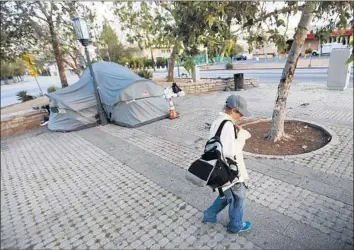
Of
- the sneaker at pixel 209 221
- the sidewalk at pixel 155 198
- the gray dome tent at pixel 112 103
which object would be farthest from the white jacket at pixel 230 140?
the gray dome tent at pixel 112 103

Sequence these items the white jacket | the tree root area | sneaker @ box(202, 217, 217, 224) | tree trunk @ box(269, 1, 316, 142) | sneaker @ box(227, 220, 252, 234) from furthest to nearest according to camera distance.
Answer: the tree root area, tree trunk @ box(269, 1, 316, 142), sneaker @ box(202, 217, 217, 224), sneaker @ box(227, 220, 252, 234), the white jacket

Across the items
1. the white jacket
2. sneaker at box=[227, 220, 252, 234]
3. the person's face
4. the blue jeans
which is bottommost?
sneaker at box=[227, 220, 252, 234]

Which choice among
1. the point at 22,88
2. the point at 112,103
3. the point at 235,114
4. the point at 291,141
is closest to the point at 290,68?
the point at 291,141

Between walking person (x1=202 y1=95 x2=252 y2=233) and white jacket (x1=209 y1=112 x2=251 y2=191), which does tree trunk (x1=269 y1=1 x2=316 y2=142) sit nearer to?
walking person (x1=202 y1=95 x2=252 y2=233)

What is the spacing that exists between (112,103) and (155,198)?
5.12 meters

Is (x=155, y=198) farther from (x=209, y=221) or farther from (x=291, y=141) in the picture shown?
(x=291, y=141)

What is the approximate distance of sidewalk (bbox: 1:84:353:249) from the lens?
2785mm

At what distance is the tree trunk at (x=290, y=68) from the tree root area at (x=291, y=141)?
0.21 m

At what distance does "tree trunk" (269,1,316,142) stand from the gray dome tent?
14.0 ft

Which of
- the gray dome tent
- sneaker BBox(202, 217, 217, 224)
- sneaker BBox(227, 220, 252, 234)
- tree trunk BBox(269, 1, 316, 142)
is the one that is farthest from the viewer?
the gray dome tent

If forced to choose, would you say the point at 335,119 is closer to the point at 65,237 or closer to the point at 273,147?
the point at 273,147

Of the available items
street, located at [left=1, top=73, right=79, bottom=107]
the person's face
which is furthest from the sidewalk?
street, located at [left=1, top=73, right=79, bottom=107]

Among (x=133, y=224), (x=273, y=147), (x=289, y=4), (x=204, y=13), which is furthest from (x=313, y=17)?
(x=133, y=224)

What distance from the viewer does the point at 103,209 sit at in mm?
3545
